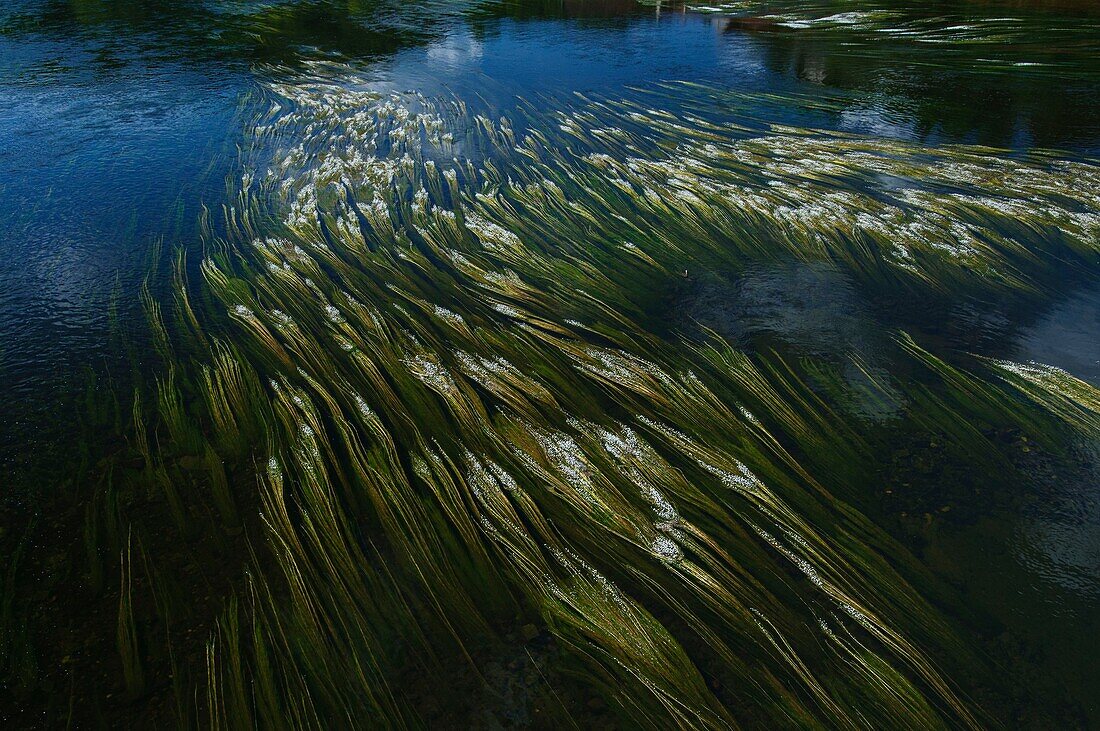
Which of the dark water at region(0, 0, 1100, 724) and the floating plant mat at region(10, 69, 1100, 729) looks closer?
the floating plant mat at region(10, 69, 1100, 729)

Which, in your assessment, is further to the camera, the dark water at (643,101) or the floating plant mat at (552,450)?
the dark water at (643,101)

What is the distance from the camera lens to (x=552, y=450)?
2.84 metres

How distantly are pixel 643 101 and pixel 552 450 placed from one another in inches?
240

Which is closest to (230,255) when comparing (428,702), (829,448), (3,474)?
(3,474)

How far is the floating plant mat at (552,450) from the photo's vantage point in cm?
198

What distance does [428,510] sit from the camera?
8.32 ft

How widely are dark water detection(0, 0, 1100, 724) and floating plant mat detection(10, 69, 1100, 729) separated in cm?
21

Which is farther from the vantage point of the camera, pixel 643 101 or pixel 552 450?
pixel 643 101

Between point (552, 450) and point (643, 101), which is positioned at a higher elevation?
point (643, 101)

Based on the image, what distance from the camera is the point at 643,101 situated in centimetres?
740

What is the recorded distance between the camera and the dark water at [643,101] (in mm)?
2479

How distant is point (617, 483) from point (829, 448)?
1102 mm

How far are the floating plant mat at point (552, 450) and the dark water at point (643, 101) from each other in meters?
0.21

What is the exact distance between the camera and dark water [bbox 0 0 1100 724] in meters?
2.48
